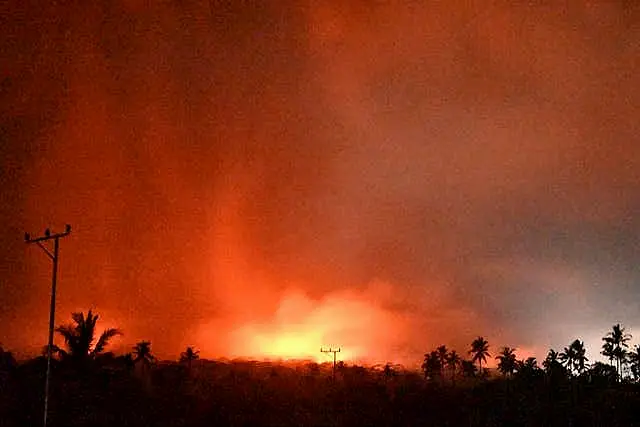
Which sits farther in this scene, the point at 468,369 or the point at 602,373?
the point at 468,369

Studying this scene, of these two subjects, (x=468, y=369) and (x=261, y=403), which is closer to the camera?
(x=261, y=403)

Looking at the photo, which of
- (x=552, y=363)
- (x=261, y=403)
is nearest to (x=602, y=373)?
(x=552, y=363)

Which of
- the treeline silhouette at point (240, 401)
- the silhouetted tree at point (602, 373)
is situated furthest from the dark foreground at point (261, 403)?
the silhouetted tree at point (602, 373)

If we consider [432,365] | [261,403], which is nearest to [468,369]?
[432,365]

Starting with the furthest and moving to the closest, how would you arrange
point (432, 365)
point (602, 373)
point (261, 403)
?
point (432, 365) < point (602, 373) < point (261, 403)

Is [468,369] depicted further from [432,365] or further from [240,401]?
[240,401]

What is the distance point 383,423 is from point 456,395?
1958cm

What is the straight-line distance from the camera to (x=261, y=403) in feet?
151

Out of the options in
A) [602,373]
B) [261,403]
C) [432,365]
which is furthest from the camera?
[432,365]

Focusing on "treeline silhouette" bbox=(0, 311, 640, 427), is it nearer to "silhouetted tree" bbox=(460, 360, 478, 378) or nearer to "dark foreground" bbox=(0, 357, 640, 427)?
"dark foreground" bbox=(0, 357, 640, 427)

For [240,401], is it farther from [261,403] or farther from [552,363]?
[552,363]

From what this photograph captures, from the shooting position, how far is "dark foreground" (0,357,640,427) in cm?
3959

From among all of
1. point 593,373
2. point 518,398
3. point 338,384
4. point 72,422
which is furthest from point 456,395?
point 593,373

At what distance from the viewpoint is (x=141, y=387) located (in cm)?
4853
